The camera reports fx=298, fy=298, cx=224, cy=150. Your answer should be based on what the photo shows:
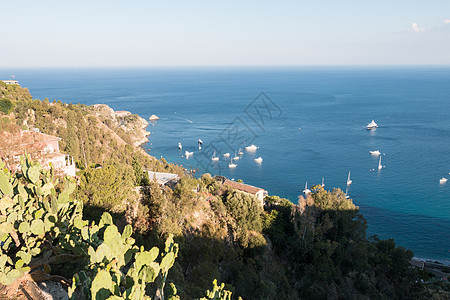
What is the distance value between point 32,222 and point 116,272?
9.09 ft

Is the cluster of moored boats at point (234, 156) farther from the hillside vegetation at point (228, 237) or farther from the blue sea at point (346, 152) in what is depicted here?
the hillside vegetation at point (228, 237)

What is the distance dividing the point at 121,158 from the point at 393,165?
126ft

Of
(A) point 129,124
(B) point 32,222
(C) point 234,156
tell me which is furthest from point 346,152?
(B) point 32,222

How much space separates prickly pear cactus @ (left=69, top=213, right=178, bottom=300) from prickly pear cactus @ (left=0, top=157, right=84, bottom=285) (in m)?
1.19

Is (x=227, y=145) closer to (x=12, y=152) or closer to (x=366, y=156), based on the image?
(x=366, y=156)

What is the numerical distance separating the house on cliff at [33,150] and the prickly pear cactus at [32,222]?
7.09m

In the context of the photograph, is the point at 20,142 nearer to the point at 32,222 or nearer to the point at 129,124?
the point at 32,222

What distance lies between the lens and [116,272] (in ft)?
14.7

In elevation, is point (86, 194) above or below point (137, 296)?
below

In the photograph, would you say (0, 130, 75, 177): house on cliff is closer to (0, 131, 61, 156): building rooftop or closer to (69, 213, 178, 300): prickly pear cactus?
(0, 131, 61, 156): building rooftop

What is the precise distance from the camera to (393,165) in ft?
145

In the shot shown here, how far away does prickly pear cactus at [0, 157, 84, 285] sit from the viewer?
234 inches

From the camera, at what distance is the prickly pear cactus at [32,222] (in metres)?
5.94

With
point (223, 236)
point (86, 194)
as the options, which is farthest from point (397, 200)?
point (86, 194)
